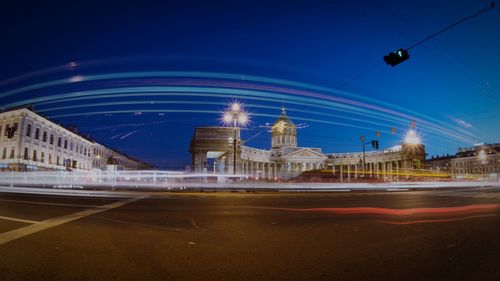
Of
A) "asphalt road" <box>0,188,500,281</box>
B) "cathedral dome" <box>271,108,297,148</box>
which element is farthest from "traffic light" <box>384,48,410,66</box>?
"cathedral dome" <box>271,108,297,148</box>

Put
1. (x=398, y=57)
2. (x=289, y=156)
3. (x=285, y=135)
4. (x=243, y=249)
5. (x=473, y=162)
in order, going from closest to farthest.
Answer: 1. (x=243, y=249)
2. (x=398, y=57)
3. (x=289, y=156)
4. (x=473, y=162)
5. (x=285, y=135)

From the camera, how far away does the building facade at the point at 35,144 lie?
45.5 m

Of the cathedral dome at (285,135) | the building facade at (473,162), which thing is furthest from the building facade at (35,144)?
the building facade at (473,162)

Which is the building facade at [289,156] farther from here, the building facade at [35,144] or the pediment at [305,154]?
the building facade at [35,144]

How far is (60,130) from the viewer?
5606cm

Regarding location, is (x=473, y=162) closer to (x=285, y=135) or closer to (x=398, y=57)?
(x=285, y=135)

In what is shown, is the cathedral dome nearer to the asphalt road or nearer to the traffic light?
the traffic light

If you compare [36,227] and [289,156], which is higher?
[289,156]

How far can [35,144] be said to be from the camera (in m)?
48.7

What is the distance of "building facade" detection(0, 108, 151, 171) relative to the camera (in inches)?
1791

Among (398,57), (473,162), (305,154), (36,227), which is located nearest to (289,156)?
(305,154)

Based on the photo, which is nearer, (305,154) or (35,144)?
(35,144)

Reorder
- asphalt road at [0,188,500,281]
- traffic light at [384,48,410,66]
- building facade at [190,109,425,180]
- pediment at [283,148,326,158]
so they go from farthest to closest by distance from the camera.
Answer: pediment at [283,148,326,158] < building facade at [190,109,425,180] < traffic light at [384,48,410,66] < asphalt road at [0,188,500,281]

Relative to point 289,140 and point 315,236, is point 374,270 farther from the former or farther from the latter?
point 289,140
